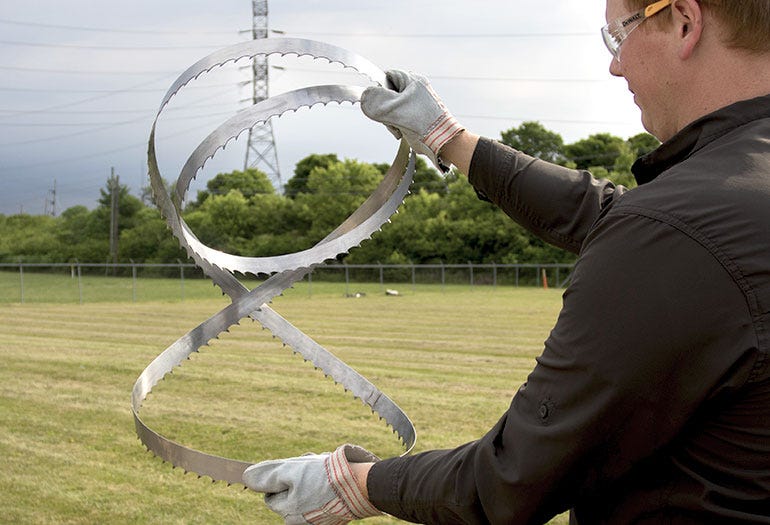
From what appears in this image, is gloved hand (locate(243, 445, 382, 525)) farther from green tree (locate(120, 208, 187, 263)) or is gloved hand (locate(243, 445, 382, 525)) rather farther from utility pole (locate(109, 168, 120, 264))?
utility pole (locate(109, 168, 120, 264))

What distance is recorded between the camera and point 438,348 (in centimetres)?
1777

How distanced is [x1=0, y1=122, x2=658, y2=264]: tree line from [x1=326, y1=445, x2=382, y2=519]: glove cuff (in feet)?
133

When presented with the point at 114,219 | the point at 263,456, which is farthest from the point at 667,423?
the point at 114,219

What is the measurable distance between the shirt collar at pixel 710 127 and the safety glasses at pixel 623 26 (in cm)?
26

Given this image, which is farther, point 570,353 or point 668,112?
point 668,112

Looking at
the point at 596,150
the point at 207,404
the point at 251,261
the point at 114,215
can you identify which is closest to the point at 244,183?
the point at 114,215

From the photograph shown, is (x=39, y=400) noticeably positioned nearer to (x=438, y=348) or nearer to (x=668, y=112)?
(x=438, y=348)

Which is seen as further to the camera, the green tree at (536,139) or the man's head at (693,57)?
the green tree at (536,139)

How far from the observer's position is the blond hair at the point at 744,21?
1690mm

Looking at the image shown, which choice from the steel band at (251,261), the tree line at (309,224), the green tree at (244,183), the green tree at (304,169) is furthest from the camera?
the green tree at (304,169)

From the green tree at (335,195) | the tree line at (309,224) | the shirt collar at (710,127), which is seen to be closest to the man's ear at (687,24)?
the shirt collar at (710,127)

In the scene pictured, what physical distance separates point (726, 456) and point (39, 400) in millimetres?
11418

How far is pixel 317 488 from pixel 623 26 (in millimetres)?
1407

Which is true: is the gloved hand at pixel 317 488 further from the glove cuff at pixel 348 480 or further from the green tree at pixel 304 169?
the green tree at pixel 304 169
